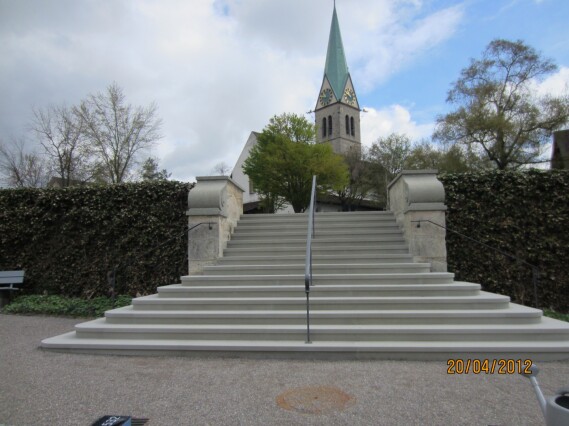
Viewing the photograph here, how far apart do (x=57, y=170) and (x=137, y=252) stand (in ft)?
68.0

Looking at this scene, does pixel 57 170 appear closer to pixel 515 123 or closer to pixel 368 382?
pixel 368 382

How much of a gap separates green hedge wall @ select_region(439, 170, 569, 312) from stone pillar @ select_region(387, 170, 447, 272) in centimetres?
85

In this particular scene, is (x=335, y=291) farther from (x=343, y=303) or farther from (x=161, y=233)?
(x=161, y=233)

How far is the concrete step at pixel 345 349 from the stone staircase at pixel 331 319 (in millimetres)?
12

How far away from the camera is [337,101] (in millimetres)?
62875

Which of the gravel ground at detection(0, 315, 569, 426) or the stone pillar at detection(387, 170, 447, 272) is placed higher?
the stone pillar at detection(387, 170, 447, 272)

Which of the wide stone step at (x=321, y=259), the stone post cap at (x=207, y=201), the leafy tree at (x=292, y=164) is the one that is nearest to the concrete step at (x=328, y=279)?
the wide stone step at (x=321, y=259)

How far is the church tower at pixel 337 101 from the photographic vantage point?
62906 mm

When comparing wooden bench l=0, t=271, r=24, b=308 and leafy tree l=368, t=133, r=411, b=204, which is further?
leafy tree l=368, t=133, r=411, b=204

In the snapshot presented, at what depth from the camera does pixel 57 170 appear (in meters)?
25.6

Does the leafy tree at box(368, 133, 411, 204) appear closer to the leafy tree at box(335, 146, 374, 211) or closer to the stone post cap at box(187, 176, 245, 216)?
the leafy tree at box(335, 146, 374, 211)

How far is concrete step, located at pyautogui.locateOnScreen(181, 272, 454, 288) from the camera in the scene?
6263mm

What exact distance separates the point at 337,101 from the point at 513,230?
58050 mm

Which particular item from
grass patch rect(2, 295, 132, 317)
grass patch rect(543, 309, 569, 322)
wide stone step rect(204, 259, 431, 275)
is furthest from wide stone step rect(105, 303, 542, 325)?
grass patch rect(2, 295, 132, 317)
